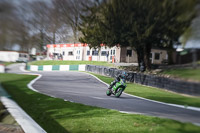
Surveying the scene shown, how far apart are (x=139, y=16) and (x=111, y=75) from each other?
1.02 m

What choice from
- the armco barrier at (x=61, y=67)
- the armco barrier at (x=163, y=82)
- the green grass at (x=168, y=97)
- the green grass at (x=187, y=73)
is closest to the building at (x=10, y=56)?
the armco barrier at (x=61, y=67)

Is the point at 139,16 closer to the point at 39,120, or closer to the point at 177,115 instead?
the point at 177,115

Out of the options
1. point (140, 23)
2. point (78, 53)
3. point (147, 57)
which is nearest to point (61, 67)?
point (78, 53)

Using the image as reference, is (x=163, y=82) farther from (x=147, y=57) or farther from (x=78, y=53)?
(x=78, y=53)

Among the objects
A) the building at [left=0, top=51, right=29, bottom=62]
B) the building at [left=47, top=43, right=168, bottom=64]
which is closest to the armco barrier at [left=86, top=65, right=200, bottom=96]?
the building at [left=47, top=43, right=168, bottom=64]

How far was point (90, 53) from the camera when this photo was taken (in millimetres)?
2320

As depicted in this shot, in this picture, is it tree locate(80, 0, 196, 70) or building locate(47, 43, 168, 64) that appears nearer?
tree locate(80, 0, 196, 70)

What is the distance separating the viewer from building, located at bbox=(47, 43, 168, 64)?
1696 mm

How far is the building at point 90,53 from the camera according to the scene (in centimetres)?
170

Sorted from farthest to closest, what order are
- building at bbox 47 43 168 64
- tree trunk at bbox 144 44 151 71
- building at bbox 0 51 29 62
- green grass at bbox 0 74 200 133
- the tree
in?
green grass at bbox 0 74 200 133 → building at bbox 0 51 29 62 → building at bbox 47 43 168 64 → tree trunk at bbox 144 44 151 71 → the tree

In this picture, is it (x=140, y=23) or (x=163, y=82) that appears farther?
(x=140, y=23)

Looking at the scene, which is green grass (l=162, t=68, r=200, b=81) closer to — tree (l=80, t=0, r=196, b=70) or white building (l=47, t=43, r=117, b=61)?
tree (l=80, t=0, r=196, b=70)

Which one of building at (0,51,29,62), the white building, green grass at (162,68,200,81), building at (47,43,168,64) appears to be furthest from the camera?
building at (0,51,29,62)

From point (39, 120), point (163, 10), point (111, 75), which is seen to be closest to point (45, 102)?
point (39, 120)
